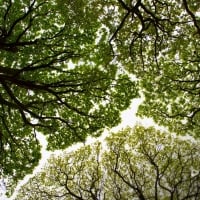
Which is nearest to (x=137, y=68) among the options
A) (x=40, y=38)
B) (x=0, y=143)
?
(x=40, y=38)

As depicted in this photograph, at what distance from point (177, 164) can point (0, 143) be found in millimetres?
19151

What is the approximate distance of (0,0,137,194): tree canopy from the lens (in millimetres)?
15602

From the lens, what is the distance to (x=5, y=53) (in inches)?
632

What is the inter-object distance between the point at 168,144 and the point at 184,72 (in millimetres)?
14998

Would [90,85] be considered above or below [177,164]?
below

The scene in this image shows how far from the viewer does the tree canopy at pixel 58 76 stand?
15602mm

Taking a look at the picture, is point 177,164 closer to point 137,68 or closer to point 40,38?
point 137,68

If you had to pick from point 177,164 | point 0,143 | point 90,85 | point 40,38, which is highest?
point 177,164

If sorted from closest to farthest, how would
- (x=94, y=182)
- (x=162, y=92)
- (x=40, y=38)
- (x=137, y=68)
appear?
(x=40, y=38) < (x=137, y=68) < (x=162, y=92) < (x=94, y=182)

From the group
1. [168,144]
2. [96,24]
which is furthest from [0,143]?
[168,144]

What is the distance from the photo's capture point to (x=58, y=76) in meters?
16.5

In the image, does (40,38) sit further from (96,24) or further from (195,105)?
(195,105)

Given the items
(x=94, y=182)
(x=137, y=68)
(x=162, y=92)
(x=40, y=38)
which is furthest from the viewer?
(x=94, y=182)

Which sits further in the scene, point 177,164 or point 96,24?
point 177,164
